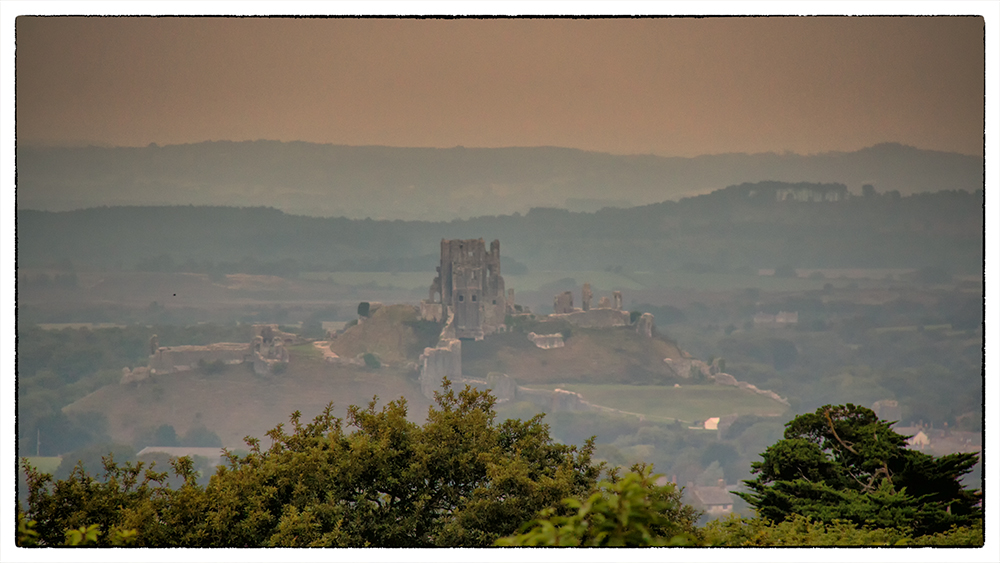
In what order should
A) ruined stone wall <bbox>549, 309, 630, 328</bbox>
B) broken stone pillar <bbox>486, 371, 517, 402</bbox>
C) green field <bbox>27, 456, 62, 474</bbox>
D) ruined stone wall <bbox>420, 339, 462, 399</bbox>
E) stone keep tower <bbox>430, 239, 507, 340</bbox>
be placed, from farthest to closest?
ruined stone wall <bbox>549, 309, 630, 328</bbox> → stone keep tower <bbox>430, 239, 507, 340</bbox> → ruined stone wall <bbox>420, 339, 462, 399</bbox> → broken stone pillar <bbox>486, 371, 517, 402</bbox> → green field <bbox>27, 456, 62, 474</bbox>

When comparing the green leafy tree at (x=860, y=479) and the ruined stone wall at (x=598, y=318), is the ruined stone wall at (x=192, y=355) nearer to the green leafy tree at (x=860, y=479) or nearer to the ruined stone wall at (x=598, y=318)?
the ruined stone wall at (x=598, y=318)

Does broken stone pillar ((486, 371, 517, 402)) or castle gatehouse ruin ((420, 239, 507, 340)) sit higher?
castle gatehouse ruin ((420, 239, 507, 340))

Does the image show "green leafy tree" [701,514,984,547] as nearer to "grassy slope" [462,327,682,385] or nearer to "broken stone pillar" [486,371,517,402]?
"broken stone pillar" [486,371,517,402]

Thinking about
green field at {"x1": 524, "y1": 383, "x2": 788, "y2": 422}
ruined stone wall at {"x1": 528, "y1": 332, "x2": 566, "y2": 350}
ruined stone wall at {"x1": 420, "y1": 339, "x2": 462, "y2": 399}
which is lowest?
green field at {"x1": 524, "y1": 383, "x2": 788, "y2": 422}

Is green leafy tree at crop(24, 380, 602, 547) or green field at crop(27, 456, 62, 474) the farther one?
green field at crop(27, 456, 62, 474)

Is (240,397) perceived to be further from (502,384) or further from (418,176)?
(418,176)

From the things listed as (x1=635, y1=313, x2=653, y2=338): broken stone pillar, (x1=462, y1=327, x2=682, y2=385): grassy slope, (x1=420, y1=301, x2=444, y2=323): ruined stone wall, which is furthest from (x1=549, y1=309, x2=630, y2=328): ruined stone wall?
(x1=420, y1=301, x2=444, y2=323): ruined stone wall

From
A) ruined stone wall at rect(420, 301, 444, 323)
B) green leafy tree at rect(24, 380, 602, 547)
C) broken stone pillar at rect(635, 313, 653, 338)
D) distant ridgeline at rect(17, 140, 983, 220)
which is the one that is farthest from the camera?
broken stone pillar at rect(635, 313, 653, 338)

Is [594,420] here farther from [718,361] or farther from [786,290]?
[786,290]
